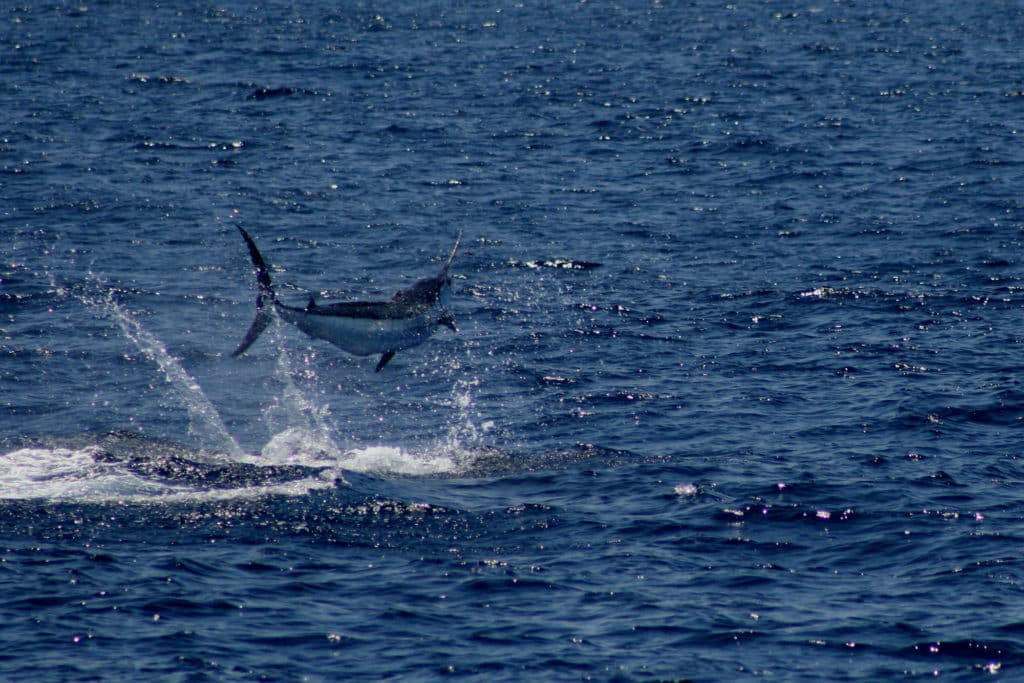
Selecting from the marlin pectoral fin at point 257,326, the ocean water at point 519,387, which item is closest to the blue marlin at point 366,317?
the marlin pectoral fin at point 257,326

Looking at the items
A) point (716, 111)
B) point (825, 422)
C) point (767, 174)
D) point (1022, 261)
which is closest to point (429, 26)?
point (716, 111)

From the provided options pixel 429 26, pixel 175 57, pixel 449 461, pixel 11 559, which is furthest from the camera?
pixel 429 26

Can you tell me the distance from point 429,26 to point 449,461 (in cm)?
6861

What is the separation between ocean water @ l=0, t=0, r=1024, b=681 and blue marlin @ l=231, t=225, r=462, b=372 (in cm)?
349

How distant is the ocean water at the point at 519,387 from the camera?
20.7 meters

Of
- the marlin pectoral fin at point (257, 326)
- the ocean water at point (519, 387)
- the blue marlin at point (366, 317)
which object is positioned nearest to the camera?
the ocean water at point (519, 387)

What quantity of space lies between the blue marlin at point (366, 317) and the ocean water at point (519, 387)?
11.4ft

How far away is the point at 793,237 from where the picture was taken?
44.3m

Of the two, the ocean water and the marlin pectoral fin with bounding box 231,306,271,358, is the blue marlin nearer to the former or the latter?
the marlin pectoral fin with bounding box 231,306,271,358

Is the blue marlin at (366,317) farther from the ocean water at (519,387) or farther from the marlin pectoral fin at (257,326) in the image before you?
the ocean water at (519,387)

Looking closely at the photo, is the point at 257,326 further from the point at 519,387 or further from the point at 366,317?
the point at 519,387

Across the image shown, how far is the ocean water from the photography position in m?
20.7

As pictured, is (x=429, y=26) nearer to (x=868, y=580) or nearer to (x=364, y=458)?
(x=364, y=458)

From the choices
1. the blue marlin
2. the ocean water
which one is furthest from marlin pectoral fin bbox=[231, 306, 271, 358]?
the ocean water
